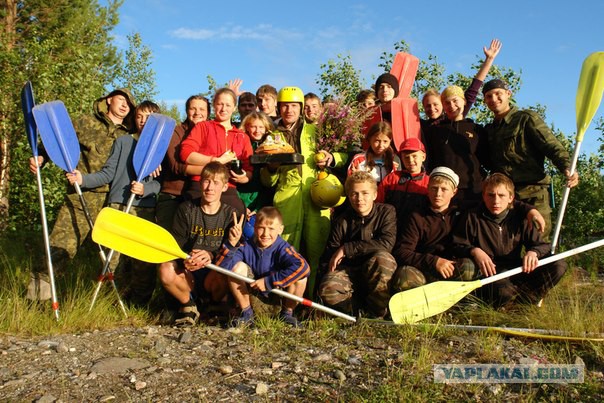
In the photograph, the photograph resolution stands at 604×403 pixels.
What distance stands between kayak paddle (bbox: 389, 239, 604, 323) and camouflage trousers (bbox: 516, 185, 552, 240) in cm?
113

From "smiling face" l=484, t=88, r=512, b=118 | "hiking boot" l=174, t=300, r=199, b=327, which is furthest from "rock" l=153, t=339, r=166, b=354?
"smiling face" l=484, t=88, r=512, b=118

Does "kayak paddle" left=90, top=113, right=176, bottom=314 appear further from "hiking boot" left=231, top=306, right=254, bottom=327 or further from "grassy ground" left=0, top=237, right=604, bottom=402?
"hiking boot" left=231, top=306, right=254, bottom=327

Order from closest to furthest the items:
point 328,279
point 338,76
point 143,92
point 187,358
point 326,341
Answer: point 187,358, point 326,341, point 328,279, point 338,76, point 143,92

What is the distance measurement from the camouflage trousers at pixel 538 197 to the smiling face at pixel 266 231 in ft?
8.02

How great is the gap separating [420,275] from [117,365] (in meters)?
2.38

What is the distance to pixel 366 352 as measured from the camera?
326cm

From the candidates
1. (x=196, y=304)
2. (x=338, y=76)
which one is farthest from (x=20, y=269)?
(x=338, y=76)

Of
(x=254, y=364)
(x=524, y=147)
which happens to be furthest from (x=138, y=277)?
(x=524, y=147)

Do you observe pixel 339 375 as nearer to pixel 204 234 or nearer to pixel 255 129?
pixel 204 234

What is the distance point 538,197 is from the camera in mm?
4723

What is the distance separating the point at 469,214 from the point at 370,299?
112cm

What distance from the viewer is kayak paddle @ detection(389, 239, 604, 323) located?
3.75m

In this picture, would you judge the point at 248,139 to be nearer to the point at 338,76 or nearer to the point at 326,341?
the point at 326,341

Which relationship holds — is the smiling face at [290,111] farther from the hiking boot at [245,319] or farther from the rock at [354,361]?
the rock at [354,361]
